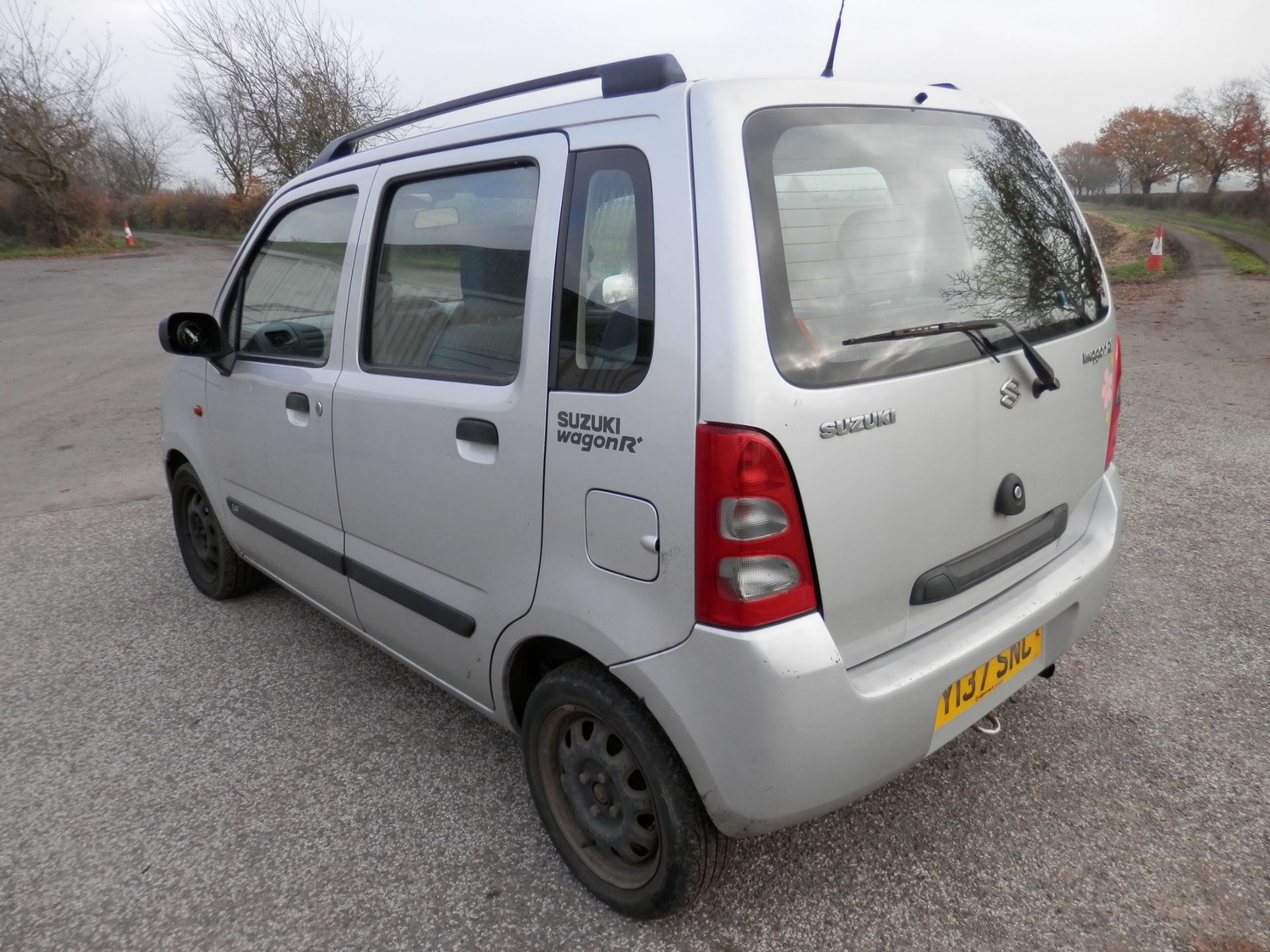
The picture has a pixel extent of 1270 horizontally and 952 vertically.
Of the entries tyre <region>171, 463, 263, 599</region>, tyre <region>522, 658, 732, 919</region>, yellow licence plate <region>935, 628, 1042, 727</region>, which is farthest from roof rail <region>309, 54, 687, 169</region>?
tyre <region>171, 463, 263, 599</region>

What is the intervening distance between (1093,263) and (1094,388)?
1.43ft

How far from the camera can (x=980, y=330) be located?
2.03 metres

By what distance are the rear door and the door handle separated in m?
0.75

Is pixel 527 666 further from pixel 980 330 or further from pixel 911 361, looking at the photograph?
pixel 980 330

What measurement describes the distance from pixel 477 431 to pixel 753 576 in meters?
0.84

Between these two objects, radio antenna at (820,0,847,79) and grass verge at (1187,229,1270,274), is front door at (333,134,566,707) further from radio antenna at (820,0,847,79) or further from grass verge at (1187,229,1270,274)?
grass verge at (1187,229,1270,274)

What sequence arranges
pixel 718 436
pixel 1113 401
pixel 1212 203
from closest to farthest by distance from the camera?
pixel 718 436 → pixel 1113 401 → pixel 1212 203

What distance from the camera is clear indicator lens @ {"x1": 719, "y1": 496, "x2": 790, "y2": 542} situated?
1.71 m

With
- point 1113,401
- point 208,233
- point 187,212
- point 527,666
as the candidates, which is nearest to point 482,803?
point 527,666

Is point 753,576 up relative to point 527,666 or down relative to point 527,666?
up

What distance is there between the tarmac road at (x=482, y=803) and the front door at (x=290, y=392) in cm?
49

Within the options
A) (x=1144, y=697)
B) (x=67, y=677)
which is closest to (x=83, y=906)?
(x=67, y=677)

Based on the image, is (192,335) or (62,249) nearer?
(192,335)

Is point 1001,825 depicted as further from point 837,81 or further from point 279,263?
point 279,263
